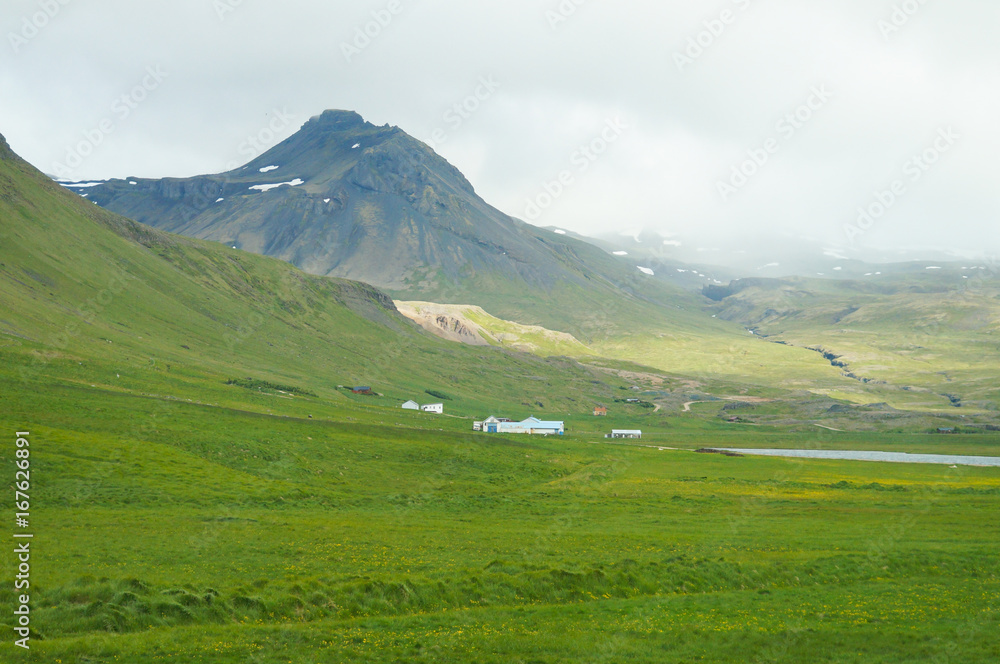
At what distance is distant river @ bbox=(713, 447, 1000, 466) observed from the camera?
128m

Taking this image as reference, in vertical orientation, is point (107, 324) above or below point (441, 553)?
above

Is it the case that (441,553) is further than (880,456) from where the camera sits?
No

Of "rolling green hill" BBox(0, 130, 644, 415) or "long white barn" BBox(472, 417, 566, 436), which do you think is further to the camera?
"long white barn" BBox(472, 417, 566, 436)

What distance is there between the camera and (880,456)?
459 feet

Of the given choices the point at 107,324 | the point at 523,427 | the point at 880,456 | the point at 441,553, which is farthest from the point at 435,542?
the point at 107,324

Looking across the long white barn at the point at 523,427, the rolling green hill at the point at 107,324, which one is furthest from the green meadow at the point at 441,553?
the long white barn at the point at 523,427

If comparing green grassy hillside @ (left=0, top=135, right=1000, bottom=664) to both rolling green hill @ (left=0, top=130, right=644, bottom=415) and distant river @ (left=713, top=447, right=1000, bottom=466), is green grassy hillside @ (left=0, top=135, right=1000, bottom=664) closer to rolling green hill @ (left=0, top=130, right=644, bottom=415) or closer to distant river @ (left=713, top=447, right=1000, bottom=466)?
rolling green hill @ (left=0, top=130, right=644, bottom=415)

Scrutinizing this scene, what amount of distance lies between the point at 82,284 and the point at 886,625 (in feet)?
568

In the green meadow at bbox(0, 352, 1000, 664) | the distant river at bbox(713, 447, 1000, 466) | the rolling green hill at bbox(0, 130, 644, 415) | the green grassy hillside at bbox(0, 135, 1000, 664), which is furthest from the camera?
the distant river at bbox(713, 447, 1000, 466)

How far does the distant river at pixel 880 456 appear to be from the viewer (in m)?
128

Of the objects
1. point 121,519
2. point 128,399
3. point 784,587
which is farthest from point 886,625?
point 128,399

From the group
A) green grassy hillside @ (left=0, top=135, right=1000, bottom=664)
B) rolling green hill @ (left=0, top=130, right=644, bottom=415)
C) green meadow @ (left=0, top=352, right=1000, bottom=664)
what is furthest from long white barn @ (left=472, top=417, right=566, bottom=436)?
green meadow @ (left=0, top=352, right=1000, bottom=664)

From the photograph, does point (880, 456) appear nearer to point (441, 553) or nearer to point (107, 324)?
point (441, 553)

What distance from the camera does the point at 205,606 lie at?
90.4ft
